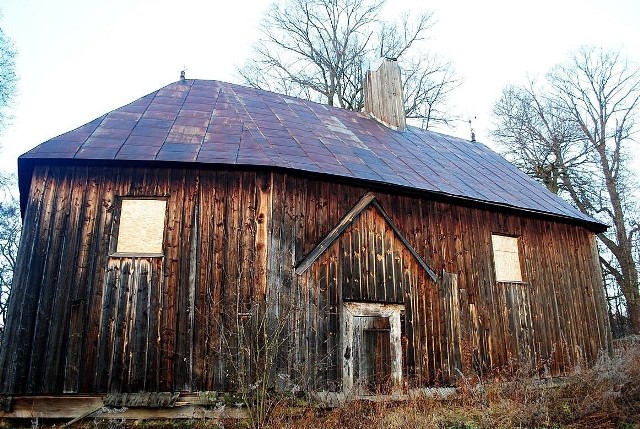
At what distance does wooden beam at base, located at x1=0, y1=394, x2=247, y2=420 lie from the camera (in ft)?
25.1

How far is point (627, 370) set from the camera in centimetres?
817

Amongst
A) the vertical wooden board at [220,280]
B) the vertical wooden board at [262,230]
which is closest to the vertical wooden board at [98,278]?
the vertical wooden board at [220,280]

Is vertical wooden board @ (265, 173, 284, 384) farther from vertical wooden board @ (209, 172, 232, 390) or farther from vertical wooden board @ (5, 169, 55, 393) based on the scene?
vertical wooden board @ (5, 169, 55, 393)

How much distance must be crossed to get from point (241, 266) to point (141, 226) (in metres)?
1.87

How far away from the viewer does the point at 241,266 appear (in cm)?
854

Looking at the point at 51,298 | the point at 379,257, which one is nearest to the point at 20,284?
the point at 51,298

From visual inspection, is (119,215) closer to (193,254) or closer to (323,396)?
(193,254)

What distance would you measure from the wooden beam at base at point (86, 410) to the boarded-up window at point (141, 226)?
94.3 inches

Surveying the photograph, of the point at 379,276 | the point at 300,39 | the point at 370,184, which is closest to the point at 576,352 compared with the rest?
the point at 379,276

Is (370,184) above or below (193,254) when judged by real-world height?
above

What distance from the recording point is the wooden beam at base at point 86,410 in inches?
302

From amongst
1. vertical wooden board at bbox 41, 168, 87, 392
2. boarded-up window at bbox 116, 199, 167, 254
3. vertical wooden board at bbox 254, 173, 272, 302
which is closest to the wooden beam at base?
vertical wooden board at bbox 41, 168, 87, 392

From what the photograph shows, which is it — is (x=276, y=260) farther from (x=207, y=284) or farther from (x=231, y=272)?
(x=207, y=284)

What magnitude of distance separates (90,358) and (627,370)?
8.52 metres
